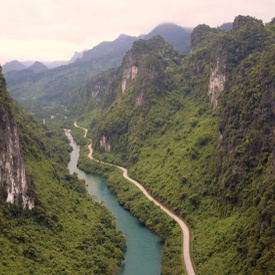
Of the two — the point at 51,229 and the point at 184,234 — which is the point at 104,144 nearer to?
the point at 184,234

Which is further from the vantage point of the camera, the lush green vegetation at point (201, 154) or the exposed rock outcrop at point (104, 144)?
the exposed rock outcrop at point (104, 144)

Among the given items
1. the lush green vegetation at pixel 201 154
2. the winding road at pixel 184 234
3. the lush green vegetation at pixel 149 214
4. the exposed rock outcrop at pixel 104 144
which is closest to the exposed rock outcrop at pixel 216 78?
the lush green vegetation at pixel 201 154

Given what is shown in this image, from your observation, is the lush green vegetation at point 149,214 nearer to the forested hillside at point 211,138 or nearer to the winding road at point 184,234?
the winding road at point 184,234

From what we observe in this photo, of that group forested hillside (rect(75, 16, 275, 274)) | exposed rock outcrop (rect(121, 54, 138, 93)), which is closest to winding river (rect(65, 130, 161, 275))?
forested hillside (rect(75, 16, 275, 274))

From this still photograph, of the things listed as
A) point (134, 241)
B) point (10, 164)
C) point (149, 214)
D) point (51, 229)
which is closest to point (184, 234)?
point (134, 241)

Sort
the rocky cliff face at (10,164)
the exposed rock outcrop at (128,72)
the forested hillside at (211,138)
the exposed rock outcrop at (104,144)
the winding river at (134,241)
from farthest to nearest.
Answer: the exposed rock outcrop at (128,72) < the exposed rock outcrop at (104,144) < the rocky cliff face at (10,164) < the winding river at (134,241) < the forested hillside at (211,138)

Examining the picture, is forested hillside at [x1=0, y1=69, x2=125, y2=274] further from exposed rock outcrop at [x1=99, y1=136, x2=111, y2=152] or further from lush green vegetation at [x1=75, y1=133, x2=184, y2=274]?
exposed rock outcrop at [x1=99, y1=136, x2=111, y2=152]

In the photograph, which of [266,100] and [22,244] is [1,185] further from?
[266,100]
